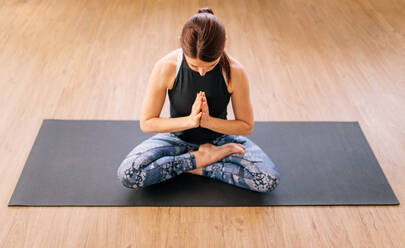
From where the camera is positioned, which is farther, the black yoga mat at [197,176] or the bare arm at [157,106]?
the black yoga mat at [197,176]

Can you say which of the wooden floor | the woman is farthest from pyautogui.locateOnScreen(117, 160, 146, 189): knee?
the wooden floor

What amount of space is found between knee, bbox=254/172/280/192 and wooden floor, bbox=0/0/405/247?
10cm

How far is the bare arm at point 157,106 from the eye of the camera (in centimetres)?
174

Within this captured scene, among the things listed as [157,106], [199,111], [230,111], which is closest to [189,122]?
[199,111]

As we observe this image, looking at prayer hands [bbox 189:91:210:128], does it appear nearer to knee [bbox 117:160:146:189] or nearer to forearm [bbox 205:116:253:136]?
forearm [bbox 205:116:253:136]

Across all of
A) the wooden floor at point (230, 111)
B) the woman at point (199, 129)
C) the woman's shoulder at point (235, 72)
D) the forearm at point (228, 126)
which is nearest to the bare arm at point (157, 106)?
the woman at point (199, 129)

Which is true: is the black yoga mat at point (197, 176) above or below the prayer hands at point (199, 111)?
below

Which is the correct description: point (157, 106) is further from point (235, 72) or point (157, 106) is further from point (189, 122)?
point (235, 72)

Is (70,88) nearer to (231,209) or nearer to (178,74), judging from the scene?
(178,74)

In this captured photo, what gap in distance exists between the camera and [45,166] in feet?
6.70

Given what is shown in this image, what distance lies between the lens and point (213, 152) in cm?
194

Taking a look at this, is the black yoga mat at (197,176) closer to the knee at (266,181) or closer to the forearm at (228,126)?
the knee at (266,181)

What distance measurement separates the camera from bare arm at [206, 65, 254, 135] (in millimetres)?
1744

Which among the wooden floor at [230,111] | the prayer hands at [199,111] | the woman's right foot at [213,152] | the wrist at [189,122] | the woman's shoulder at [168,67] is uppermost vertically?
the woman's shoulder at [168,67]
